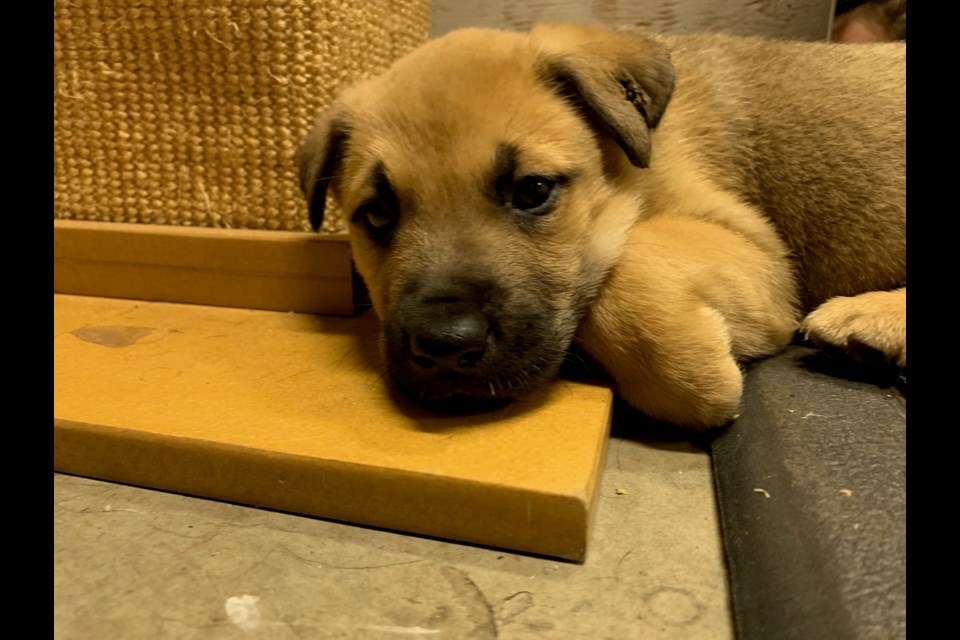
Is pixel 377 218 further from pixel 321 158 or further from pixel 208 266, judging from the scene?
pixel 208 266

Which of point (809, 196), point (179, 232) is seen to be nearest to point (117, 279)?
point (179, 232)

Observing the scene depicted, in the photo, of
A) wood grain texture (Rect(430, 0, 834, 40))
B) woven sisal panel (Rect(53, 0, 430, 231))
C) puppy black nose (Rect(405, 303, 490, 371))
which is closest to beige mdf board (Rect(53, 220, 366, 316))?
woven sisal panel (Rect(53, 0, 430, 231))

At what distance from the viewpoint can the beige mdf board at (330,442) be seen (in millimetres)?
1507

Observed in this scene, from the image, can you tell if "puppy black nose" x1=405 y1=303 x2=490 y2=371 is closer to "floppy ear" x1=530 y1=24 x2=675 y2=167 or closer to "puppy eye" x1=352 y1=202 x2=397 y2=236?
"puppy eye" x1=352 y1=202 x2=397 y2=236

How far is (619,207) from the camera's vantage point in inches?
77.5

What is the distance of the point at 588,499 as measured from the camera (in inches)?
57.1

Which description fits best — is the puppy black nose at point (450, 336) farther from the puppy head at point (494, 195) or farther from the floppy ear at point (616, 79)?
the floppy ear at point (616, 79)

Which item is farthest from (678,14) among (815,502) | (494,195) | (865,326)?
(815,502)

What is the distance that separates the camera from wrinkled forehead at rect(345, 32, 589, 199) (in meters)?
1.76

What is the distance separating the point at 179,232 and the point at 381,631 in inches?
73.9

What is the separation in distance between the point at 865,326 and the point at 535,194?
939 mm

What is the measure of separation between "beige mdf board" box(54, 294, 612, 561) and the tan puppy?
5.0 inches

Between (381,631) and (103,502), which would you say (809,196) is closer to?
(381,631)

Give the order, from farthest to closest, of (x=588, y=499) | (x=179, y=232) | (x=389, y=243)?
(x=179, y=232), (x=389, y=243), (x=588, y=499)
